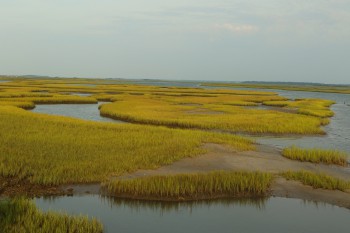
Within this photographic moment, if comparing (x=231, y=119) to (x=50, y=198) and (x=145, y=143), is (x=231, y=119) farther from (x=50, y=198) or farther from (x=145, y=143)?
(x=50, y=198)

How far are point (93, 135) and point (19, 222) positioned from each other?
11.7 metres

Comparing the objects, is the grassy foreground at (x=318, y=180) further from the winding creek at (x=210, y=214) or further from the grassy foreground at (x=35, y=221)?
the grassy foreground at (x=35, y=221)

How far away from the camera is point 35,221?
931 cm

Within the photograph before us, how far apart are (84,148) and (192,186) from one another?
20.4 ft

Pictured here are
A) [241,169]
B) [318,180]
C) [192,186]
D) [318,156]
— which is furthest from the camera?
[318,156]

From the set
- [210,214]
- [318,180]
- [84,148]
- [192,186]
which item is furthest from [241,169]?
[84,148]

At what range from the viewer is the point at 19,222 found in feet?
30.1

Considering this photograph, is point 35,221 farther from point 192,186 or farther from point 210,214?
point 192,186

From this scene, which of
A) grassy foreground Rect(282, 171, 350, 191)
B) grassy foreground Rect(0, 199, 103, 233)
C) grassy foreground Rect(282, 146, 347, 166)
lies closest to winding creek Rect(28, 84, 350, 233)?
grassy foreground Rect(0, 199, 103, 233)

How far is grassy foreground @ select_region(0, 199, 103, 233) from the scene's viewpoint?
8922 millimetres

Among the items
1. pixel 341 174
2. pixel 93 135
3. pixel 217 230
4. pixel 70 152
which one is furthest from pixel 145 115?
pixel 217 230

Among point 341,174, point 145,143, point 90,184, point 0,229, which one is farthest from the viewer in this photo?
point 145,143

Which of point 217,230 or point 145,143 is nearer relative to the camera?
point 217,230

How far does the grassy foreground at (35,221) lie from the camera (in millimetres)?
8922
